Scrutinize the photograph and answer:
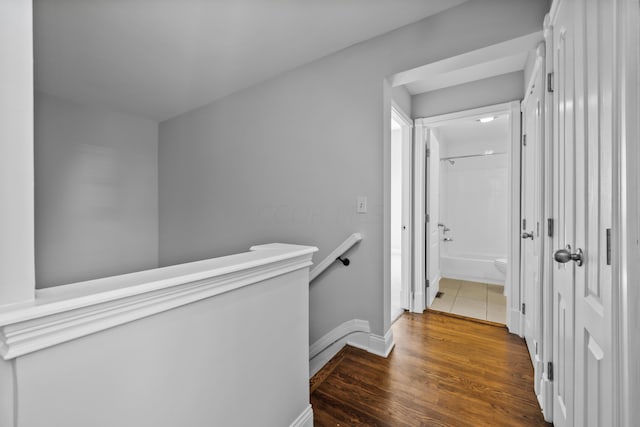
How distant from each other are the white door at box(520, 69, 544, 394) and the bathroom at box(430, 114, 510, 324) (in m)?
1.40

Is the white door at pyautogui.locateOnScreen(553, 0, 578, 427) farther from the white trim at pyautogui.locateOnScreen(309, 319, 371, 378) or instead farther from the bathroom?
the bathroom

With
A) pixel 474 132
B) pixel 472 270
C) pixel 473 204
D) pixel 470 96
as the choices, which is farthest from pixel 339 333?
pixel 473 204

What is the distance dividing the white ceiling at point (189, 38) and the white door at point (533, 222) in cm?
86

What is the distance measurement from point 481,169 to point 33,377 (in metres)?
5.19

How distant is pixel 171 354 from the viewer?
796 mm

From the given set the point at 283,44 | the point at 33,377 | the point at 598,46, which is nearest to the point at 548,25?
the point at 598,46

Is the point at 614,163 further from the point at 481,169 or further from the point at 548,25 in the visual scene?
the point at 481,169

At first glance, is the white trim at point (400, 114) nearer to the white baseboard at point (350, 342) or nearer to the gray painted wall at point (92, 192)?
the white baseboard at point (350, 342)

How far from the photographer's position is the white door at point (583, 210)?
28.5 inches

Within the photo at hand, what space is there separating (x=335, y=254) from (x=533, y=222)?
1355mm

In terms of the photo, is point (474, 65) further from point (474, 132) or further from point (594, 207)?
point (474, 132)

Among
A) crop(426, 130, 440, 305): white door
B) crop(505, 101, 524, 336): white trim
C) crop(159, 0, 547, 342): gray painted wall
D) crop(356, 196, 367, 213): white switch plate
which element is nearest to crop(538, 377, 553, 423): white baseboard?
crop(159, 0, 547, 342): gray painted wall

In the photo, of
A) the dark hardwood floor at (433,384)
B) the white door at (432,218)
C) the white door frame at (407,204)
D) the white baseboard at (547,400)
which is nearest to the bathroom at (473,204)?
the white door at (432,218)

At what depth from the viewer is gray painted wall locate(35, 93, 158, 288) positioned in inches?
103
